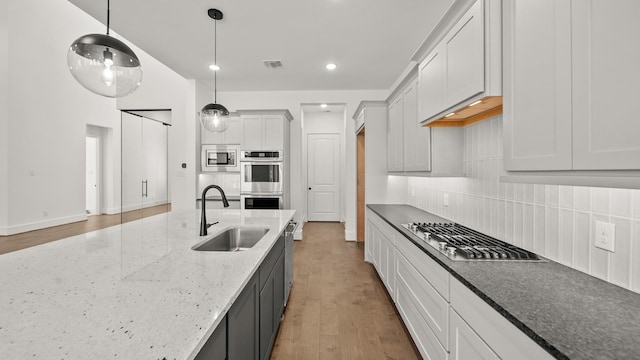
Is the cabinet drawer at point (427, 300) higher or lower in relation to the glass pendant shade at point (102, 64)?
lower

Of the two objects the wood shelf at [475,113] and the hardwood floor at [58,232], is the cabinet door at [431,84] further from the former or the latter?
the hardwood floor at [58,232]

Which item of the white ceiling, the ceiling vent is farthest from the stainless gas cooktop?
the ceiling vent

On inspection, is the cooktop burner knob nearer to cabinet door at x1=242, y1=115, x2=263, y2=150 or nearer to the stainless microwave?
cabinet door at x1=242, y1=115, x2=263, y2=150

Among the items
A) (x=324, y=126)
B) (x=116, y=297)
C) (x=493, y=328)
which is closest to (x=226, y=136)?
(x=324, y=126)

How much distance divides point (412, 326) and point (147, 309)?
1.81 metres

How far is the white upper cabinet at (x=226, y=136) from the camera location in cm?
524

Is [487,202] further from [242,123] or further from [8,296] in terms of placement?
[242,123]

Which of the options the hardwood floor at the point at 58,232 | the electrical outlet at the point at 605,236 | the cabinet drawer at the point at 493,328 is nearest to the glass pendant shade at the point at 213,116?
the cabinet drawer at the point at 493,328

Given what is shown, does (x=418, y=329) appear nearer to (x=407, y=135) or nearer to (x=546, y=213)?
(x=546, y=213)

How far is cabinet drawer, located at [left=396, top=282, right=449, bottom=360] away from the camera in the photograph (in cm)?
157

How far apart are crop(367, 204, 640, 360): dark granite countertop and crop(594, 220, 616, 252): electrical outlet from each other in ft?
0.50

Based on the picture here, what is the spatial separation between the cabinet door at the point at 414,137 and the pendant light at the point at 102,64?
7.35 feet

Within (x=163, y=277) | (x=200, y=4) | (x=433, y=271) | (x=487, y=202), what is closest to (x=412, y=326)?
(x=433, y=271)

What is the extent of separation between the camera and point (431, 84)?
2141 mm
